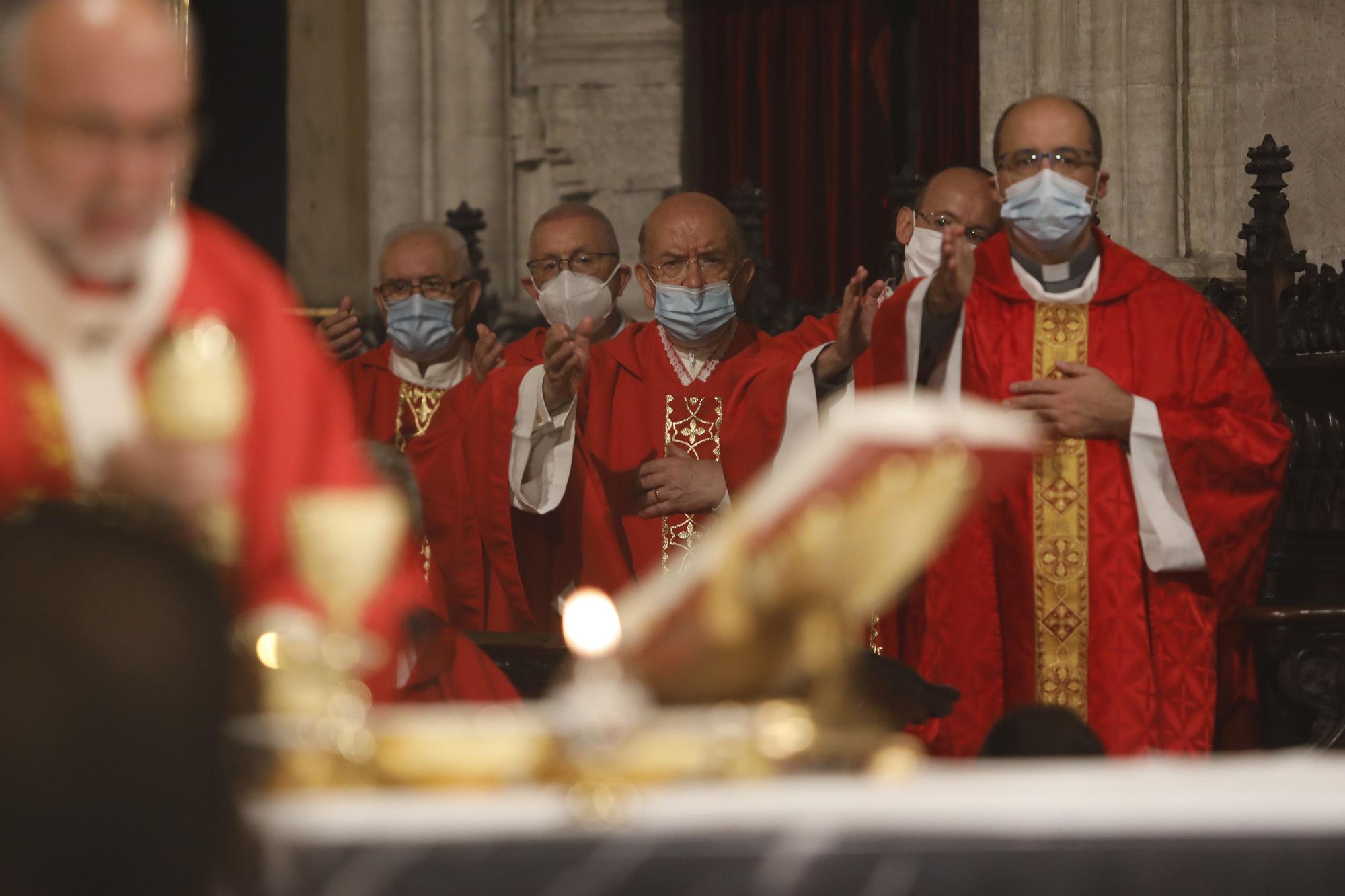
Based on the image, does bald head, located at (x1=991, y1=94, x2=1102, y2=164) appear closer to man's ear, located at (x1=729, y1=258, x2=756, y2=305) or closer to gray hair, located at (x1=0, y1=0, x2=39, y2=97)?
man's ear, located at (x1=729, y1=258, x2=756, y2=305)

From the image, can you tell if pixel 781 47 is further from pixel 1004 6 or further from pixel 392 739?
pixel 392 739

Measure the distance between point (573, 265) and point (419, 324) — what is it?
2.10ft

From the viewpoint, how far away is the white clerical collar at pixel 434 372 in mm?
6676

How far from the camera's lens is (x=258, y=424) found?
205cm

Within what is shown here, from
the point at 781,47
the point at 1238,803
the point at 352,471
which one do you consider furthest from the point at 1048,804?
the point at 781,47

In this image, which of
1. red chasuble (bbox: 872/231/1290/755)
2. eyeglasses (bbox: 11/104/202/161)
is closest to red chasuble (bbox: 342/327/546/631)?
red chasuble (bbox: 872/231/1290/755)

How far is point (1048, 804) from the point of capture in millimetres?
1772

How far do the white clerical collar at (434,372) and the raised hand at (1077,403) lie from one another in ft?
8.92

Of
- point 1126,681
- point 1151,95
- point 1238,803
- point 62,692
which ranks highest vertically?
point 1151,95

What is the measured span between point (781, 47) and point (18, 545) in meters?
7.15

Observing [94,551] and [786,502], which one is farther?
[786,502]

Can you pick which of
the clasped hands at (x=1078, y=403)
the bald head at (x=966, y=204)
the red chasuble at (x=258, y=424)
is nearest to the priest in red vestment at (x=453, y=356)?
the bald head at (x=966, y=204)

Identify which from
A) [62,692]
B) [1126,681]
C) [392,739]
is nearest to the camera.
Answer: [62,692]

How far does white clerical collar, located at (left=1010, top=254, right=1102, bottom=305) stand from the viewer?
4.73 m
